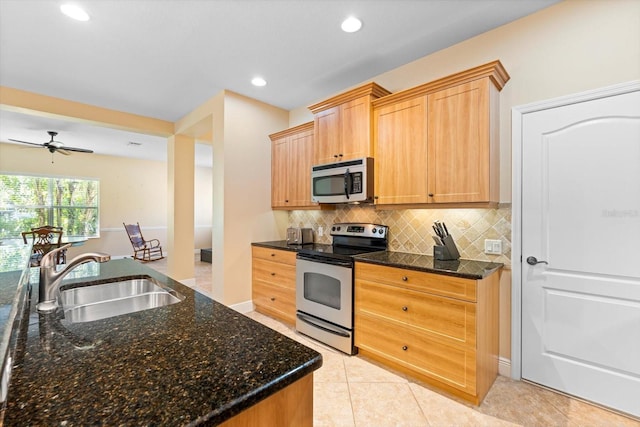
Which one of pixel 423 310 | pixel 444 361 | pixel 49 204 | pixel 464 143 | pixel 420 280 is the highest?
pixel 464 143

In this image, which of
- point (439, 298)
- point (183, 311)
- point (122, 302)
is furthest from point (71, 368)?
point (439, 298)

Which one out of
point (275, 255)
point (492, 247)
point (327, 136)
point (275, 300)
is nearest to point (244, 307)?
point (275, 300)

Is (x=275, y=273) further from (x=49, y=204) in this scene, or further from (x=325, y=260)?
(x=49, y=204)

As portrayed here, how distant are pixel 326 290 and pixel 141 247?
20.1ft

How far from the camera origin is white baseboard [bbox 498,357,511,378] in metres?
2.26

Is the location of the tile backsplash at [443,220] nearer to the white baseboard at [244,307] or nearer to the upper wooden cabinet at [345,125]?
the upper wooden cabinet at [345,125]

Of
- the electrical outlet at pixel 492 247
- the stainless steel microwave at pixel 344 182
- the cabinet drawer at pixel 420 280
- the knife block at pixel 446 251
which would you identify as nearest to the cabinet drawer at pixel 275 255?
the stainless steel microwave at pixel 344 182

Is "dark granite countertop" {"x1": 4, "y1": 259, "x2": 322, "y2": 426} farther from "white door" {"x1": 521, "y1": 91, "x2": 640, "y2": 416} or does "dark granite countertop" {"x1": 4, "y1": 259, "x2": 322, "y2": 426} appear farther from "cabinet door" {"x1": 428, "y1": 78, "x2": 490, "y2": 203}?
"white door" {"x1": 521, "y1": 91, "x2": 640, "y2": 416}

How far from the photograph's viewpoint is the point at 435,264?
2201mm

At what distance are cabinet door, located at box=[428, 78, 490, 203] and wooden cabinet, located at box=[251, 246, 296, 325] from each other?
167cm

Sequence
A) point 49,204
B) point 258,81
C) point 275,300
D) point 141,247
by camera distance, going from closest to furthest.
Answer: point 258,81 → point 275,300 → point 49,204 → point 141,247

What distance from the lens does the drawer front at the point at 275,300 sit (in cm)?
321

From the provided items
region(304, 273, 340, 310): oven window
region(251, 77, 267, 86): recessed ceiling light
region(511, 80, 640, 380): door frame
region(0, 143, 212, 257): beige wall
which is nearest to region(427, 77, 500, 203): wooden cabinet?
region(511, 80, 640, 380): door frame

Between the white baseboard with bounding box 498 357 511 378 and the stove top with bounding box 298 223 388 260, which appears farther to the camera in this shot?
the stove top with bounding box 298 223 388 260
